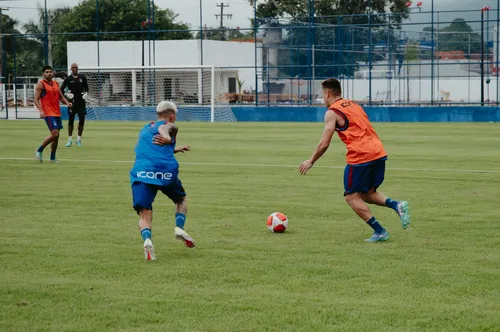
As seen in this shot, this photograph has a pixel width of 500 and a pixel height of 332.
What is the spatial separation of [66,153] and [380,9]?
38212 mm

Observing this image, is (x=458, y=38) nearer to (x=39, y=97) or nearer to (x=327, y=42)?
(x=327, y=42)

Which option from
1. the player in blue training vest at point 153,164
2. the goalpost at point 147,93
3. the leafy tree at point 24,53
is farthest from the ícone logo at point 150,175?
the leafy tree at point 24,53

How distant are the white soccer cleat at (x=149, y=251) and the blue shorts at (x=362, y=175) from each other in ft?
7.79

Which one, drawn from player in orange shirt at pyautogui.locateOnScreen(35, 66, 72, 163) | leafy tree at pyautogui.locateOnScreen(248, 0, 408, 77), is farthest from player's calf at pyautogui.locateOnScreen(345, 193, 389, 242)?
leafy tree at pyautogui.locateOnScreen(248, 0, 408, 77)

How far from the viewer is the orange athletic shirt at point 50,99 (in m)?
18.5

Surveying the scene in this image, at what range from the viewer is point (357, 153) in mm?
9188

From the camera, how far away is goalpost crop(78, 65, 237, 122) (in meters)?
40.2

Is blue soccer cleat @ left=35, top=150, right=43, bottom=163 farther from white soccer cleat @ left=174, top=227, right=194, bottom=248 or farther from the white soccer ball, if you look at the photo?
white soccer cleat @ left=174, top=227, right=194, bottom=248

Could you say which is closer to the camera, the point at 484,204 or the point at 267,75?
the point at 484,204

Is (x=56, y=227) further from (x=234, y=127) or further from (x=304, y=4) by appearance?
(x=304, y=4)

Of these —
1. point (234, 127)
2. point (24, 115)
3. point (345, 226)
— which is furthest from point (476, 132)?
point (24, 115)

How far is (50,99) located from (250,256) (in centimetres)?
1137

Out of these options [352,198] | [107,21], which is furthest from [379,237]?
[107,21]

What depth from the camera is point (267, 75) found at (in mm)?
42719
